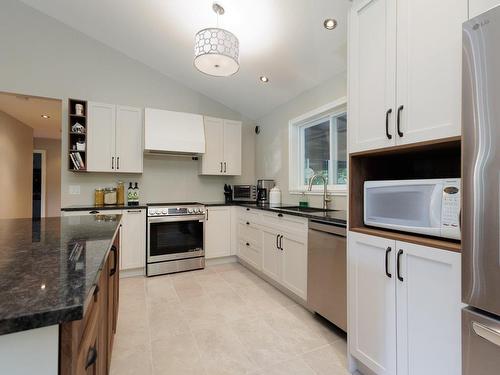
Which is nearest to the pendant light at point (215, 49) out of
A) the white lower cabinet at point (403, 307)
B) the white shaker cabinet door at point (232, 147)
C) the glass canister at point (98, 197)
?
the white lower cabinet at point (403, 307)

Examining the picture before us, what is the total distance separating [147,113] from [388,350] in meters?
3.57

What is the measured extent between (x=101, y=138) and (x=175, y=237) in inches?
63.9

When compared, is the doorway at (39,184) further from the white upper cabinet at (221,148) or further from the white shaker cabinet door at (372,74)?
the white shaker cabinet door at (372,74)

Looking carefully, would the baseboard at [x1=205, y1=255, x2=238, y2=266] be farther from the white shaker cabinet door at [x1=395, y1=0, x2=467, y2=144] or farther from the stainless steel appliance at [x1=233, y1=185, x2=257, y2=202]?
the white shaker cabinet door at [x1=395, y1=0, x2=467, y2=144]

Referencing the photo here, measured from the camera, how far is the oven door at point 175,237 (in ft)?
10.9

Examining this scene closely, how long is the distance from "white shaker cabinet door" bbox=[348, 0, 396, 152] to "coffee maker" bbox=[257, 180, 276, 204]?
234 cm

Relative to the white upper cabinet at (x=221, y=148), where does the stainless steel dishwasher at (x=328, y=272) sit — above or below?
below

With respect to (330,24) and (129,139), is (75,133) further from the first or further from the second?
(330,24)

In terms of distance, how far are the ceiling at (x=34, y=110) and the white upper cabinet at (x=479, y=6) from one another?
416 cm

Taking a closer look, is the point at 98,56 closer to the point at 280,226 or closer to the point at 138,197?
the point at 138,197

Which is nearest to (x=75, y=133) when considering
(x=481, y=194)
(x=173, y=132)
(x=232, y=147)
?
(x=173, y=132)

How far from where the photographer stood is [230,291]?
9.26 feet

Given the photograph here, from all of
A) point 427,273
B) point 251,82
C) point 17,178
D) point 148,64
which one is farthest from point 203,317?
point 17,178

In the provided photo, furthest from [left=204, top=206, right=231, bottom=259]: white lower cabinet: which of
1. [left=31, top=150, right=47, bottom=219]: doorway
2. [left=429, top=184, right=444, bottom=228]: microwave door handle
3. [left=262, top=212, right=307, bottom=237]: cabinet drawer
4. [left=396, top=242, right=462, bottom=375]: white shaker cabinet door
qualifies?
[left=31, top=150, right=47, bottom=219]: doorway
